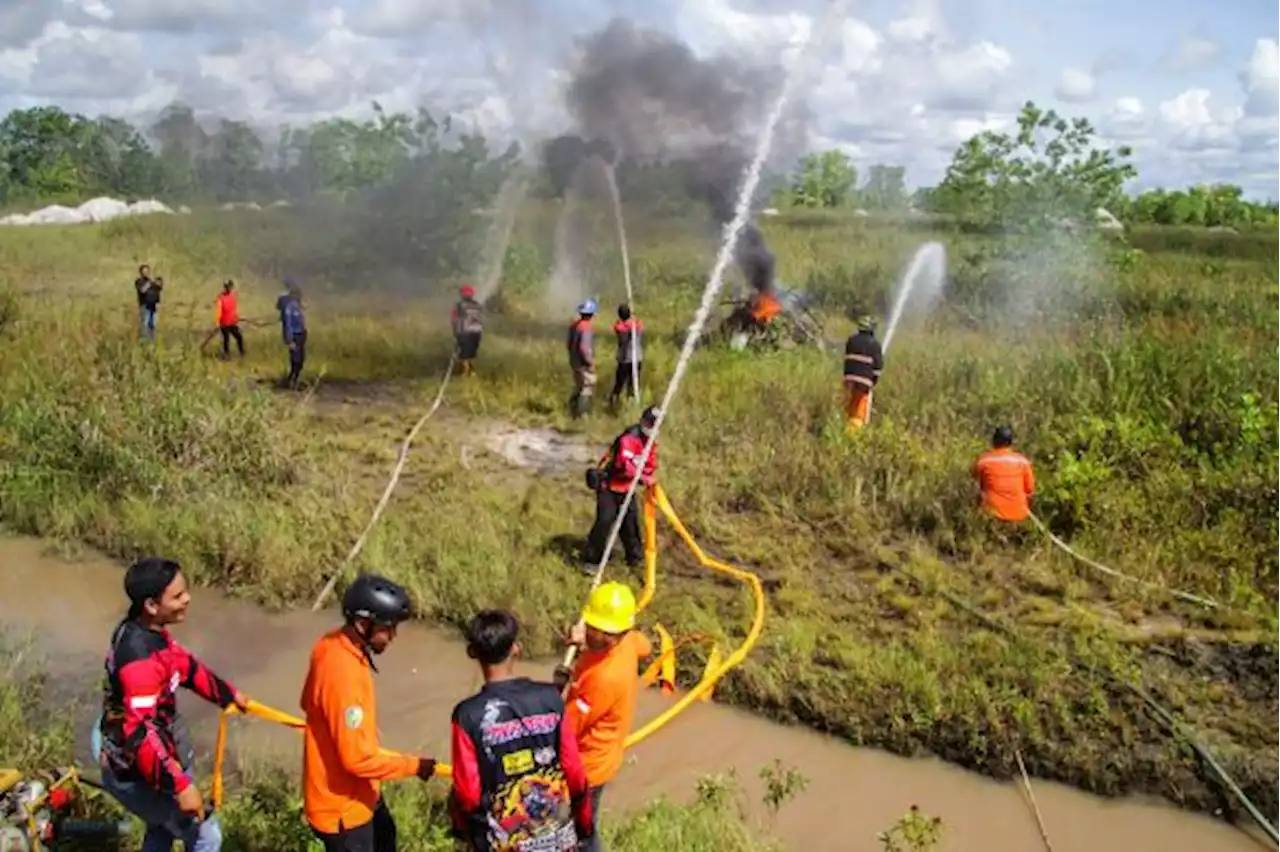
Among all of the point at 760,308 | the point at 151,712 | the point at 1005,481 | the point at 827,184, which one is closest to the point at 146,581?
the point at 151,712

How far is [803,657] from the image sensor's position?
7.94 meters

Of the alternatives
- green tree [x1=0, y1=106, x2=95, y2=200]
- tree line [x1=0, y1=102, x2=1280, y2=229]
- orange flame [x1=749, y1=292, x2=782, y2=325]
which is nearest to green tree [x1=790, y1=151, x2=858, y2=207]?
tree line [x1=0, y1=102, x2=1280, y2=229]

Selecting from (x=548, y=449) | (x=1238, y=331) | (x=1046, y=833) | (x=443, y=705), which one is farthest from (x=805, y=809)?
(x=1238, y=331)

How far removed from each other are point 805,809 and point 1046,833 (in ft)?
4.43

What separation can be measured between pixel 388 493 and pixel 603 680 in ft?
23.0

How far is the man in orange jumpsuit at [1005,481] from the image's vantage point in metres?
9.39

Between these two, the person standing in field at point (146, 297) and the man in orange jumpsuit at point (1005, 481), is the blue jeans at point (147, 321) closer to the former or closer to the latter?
the person standing in field at point (146, 297)

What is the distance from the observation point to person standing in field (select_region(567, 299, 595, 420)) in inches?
541

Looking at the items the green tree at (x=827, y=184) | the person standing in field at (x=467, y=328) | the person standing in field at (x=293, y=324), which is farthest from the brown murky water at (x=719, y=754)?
the green tree at (x=827, y=184)

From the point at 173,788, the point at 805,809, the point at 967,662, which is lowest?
the point at 805,809

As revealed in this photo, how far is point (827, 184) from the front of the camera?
247 feet

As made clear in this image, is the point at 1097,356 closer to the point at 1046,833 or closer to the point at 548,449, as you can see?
the point at 548,449

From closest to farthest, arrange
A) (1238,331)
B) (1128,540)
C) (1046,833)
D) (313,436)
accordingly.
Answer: (1046,833)
(1128,540)
(313,436)
(1238,331)

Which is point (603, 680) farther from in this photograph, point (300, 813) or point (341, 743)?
point (300, 813)
